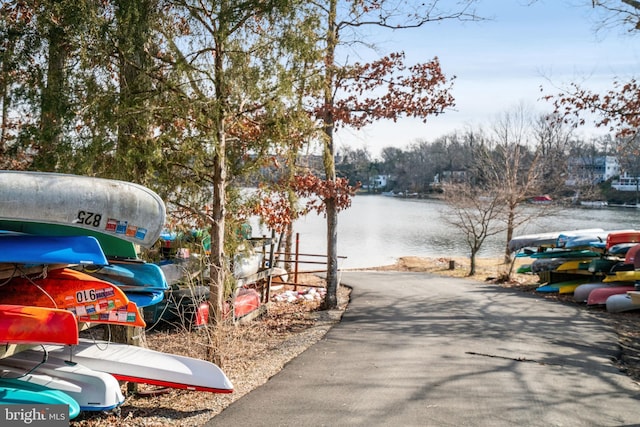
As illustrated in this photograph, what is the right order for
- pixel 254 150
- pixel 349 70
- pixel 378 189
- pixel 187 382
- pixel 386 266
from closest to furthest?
pixel 187 382, pixel 254 150, pixel 349 70, pixel 386 266, pixel 378 189

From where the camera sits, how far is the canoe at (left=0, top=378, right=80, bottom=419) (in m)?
5.19

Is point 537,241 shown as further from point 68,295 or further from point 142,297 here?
point 68,295

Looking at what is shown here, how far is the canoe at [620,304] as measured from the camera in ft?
40.6

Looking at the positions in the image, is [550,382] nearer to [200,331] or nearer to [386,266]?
[200,331]

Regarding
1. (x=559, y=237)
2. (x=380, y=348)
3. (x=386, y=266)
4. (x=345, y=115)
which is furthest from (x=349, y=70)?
(x=386, y=266)

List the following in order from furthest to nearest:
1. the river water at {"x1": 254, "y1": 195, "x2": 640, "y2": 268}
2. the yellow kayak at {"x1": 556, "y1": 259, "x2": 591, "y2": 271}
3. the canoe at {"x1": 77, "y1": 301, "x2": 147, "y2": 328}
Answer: the river water at {"x1": 254, "y1": 195, "x2": 640, "y2": 268}, the yellow kayak at {"x1": 556, "y1": 259, "x2": 591, "y2": 271}, the canoe at {"x1": 77, "y1": 301, "x2": 147, "y2": 328}

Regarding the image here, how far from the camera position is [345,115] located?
12789 millimetres

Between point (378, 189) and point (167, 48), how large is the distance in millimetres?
99723

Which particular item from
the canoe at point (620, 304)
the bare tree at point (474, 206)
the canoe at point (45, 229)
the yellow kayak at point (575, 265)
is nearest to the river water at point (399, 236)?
the bare tree at point (474, 206)

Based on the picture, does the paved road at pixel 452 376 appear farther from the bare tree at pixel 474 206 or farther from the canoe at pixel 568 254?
the bare tree at pixel 474 206

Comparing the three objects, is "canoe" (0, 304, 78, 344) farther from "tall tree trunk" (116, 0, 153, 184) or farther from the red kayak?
the red kayak

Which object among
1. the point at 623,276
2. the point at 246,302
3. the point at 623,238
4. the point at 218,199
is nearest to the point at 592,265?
the point at 623,238

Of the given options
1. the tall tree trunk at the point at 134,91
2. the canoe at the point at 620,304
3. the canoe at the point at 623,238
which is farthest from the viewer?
the canoe at the point at 623,238

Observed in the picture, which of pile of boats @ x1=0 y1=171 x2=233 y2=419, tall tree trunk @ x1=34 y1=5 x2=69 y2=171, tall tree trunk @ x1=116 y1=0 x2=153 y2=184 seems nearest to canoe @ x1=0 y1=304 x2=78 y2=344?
pile of boats @ x1=0 y1=171 x2=233 y2=419
